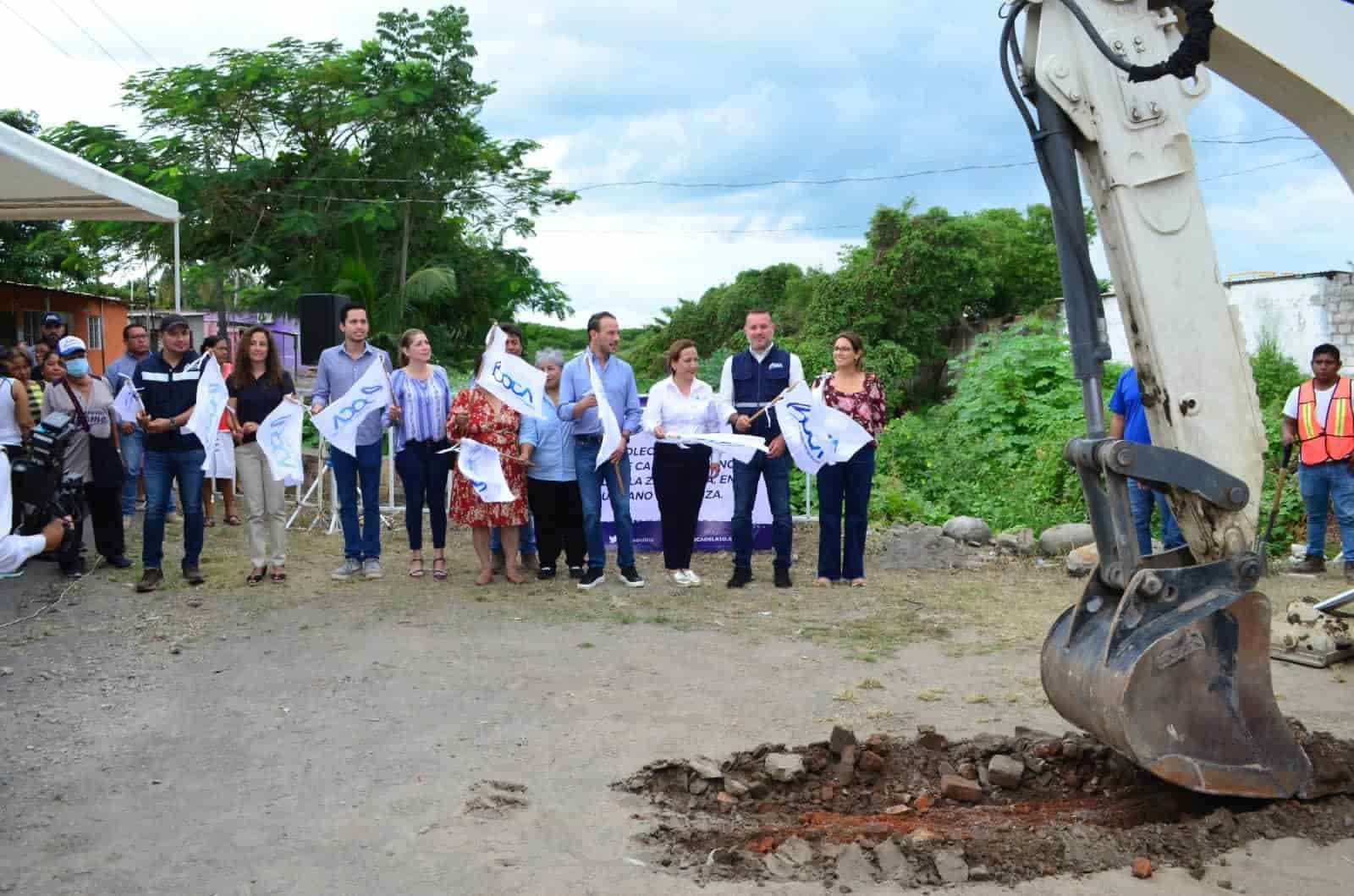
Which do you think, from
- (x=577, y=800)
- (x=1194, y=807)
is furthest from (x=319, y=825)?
(x=1194, y=807)

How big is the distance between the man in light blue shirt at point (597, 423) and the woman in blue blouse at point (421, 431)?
3.26 ft

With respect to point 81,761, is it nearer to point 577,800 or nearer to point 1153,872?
point 577,800

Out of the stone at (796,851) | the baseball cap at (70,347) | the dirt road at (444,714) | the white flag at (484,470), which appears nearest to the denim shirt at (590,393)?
the white flag at (484,470)

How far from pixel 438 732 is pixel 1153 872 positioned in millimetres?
3168

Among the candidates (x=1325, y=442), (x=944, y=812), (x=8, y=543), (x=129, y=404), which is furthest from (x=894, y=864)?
(x=1325, y=442)

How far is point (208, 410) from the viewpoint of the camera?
9047mm

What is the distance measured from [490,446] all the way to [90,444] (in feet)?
10.4

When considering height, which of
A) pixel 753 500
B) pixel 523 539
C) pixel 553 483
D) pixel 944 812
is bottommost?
pixel 944 812

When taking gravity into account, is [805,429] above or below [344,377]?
below

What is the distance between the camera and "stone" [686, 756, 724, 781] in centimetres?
496

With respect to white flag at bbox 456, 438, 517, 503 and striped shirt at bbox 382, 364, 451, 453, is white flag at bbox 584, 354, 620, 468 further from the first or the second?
striped shirt at bbox 382, 364, 451, 453

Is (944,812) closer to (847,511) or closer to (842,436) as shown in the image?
(842,436)

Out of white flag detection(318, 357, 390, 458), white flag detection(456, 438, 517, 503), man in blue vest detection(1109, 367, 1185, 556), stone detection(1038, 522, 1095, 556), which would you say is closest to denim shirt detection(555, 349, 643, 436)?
white flag detection(456, 438, 517, 503)

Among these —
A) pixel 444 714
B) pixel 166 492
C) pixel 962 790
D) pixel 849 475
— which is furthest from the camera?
pixel 849 475
